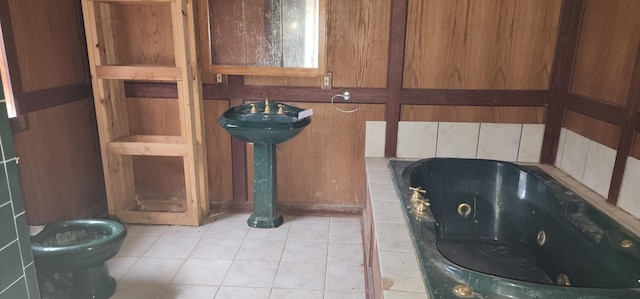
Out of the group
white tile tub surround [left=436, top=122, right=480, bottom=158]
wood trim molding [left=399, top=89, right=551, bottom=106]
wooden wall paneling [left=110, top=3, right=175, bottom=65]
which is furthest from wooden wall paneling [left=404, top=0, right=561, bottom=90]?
wooden wall paneling [left=110, top=3, right=175, bottom=65]

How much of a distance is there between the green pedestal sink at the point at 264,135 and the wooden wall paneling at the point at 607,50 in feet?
5.29

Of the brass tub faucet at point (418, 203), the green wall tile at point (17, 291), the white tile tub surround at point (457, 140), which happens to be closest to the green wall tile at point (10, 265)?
the green wall tile at point (17, 291)

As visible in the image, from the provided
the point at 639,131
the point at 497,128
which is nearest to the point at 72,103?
the point at 497,128

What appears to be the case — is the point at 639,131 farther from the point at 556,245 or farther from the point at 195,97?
the point at 195,97

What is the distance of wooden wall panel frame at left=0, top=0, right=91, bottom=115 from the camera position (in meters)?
2.03

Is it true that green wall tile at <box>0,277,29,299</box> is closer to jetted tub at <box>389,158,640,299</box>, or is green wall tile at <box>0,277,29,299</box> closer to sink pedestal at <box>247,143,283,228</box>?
jetted tub at <box>389,158,640,299</box>

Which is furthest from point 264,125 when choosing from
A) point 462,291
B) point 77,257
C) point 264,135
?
point 462,291

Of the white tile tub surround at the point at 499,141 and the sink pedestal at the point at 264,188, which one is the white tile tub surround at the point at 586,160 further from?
the sink pedestal at the point at 264,188

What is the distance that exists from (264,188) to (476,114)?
4.89 ft

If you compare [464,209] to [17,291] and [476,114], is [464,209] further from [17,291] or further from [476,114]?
[17,291]

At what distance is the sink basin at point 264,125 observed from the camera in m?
2.43

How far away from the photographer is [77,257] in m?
1.76

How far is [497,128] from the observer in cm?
273

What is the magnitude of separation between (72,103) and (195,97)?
0.74m
